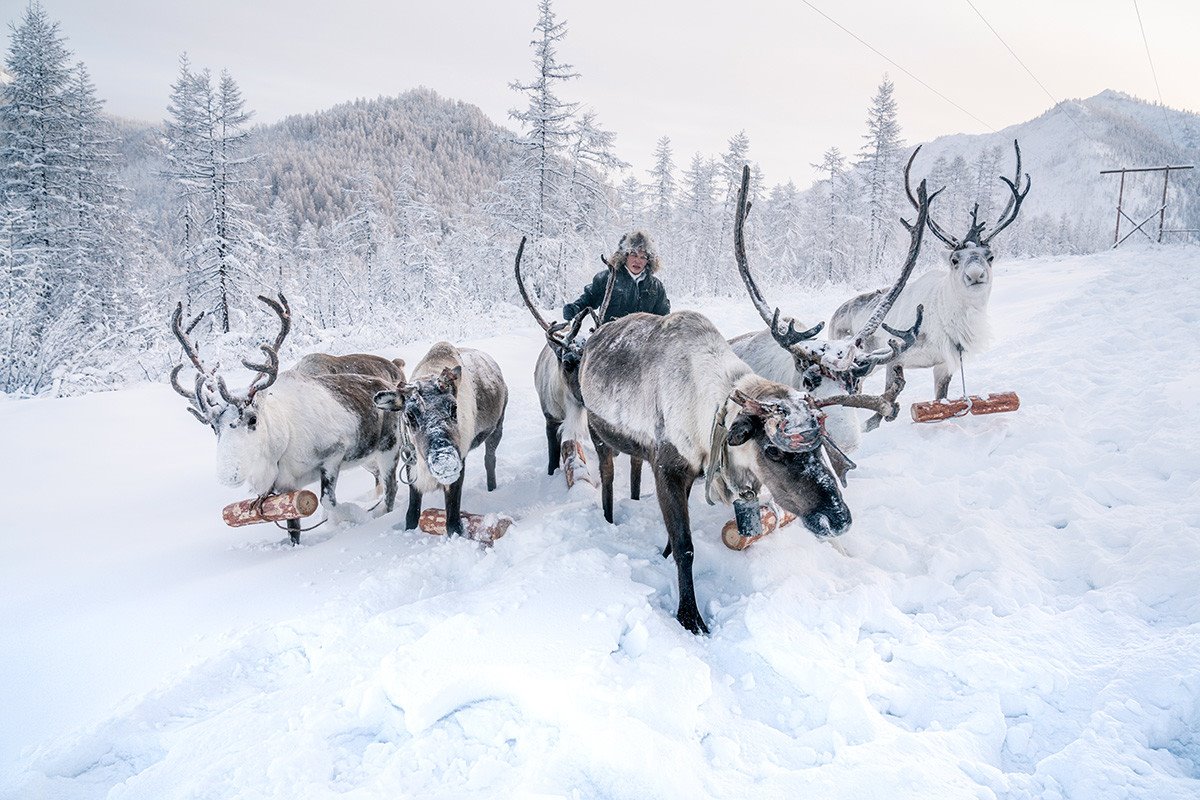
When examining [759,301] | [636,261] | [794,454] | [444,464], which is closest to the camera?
[794,454]

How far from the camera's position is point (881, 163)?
123 feet

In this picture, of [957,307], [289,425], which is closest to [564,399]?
[289,425]

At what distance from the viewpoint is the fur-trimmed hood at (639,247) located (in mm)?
6375

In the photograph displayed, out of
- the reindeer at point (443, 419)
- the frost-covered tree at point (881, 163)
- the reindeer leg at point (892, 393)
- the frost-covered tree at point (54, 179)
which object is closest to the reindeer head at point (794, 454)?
the reindeer leg at point (892, 393)

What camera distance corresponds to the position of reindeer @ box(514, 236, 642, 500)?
574 centimetres

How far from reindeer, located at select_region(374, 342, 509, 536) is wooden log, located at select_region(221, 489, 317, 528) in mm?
886

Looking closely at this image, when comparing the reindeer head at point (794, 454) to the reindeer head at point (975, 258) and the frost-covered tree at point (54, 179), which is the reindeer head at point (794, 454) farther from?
the frost-covered tree at point (54, 179)

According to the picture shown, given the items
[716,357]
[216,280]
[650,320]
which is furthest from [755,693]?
[216,280]

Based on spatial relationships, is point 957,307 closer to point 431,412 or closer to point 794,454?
point 794,454

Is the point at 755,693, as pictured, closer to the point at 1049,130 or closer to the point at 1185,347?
the point at 1185,347

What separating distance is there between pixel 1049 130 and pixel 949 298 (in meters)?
253

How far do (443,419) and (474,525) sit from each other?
89 centimetres

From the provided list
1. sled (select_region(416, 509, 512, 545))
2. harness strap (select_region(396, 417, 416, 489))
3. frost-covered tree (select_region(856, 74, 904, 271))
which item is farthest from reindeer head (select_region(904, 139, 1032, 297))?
frost-covered tree (select_region(856, 74, 904, 271))

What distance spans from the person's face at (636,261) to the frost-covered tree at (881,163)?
117ft
